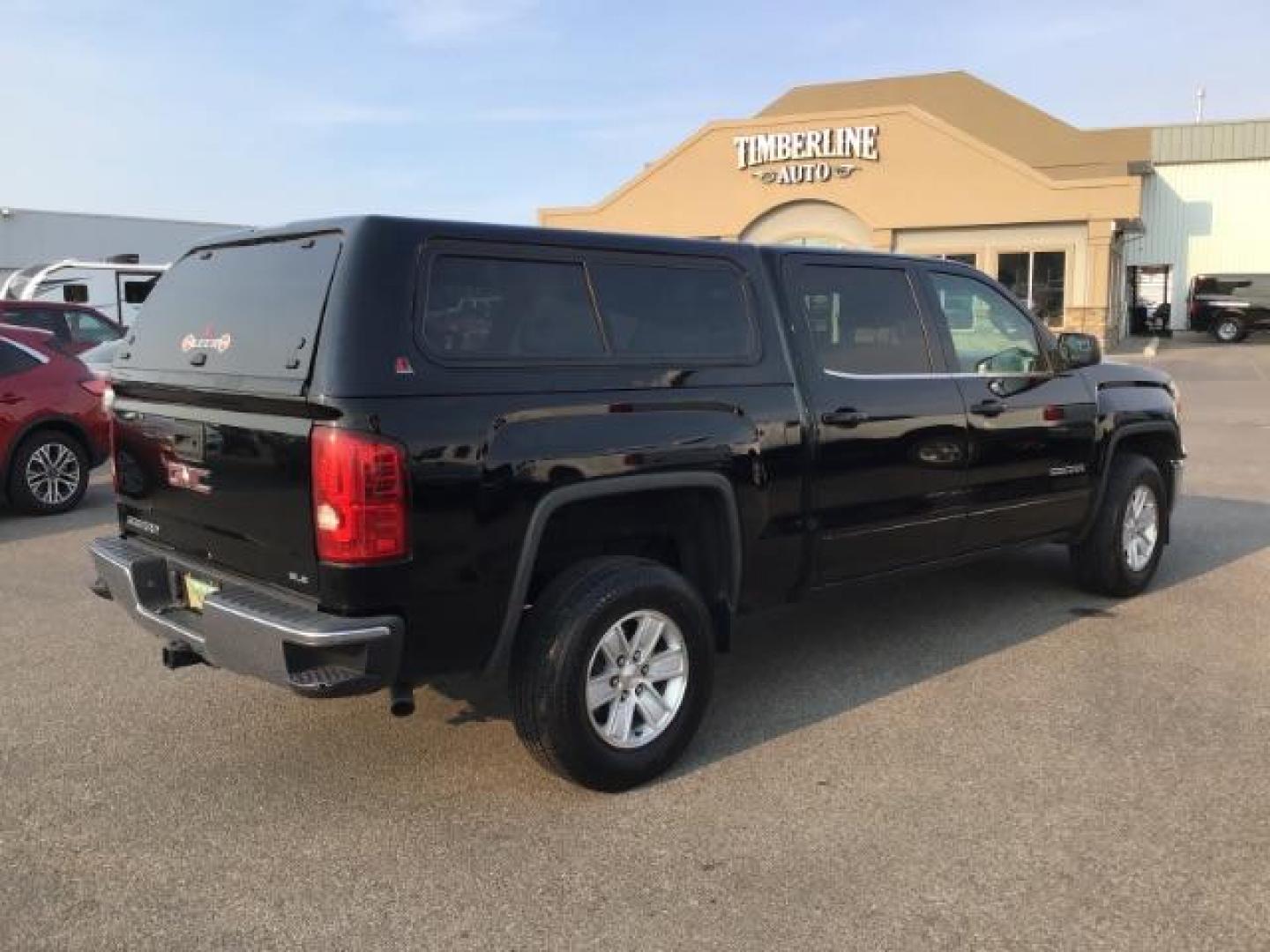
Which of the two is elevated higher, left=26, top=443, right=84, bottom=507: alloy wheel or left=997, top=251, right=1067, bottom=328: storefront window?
left=997, top=251, right=1067, bottom=328: storefront window

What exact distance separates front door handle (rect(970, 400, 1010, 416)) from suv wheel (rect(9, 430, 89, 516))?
7.41m

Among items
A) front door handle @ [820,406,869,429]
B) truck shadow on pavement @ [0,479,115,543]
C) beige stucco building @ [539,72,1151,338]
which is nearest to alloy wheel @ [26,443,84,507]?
truck shadow on pavement @ [0,479,115,543]

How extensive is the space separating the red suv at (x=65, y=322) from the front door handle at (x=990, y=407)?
36.2 feet

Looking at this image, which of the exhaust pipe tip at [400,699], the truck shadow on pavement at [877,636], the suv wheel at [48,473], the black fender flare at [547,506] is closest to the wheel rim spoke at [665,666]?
the truck shadow on pavement at [877,636]

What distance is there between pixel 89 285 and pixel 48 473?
16307mm

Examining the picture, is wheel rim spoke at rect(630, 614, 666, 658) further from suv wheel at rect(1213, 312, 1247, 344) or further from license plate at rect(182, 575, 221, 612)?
suv wheel at rect(1213, 312, 1247, 344)

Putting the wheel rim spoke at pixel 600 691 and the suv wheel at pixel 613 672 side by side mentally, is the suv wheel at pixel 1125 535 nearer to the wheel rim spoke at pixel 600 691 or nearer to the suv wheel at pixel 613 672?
the suv wheel at pixel 613 672

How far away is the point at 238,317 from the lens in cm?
388

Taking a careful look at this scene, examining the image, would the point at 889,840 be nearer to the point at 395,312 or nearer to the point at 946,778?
the point at 946,778

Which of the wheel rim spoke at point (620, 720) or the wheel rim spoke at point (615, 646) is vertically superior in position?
the wheel rim spoke at point (615, 646)

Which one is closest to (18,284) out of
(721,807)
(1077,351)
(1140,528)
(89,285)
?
(89,285)

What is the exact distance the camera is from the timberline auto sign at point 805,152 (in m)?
29.3

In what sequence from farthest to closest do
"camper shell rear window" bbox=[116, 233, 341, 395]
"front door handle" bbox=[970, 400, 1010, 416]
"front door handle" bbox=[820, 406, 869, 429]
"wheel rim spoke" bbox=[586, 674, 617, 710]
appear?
"front door handle" bbox=[970, 400, 1010, 416], "front door handle" bbox=[820, 406, 869, 429], "wheel rim spoke" bbox=[586, 674, 617, 710], "camper shell rear window" bbox=[116, 233, 341, 395]

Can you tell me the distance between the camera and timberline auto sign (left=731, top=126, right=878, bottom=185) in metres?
29.3
